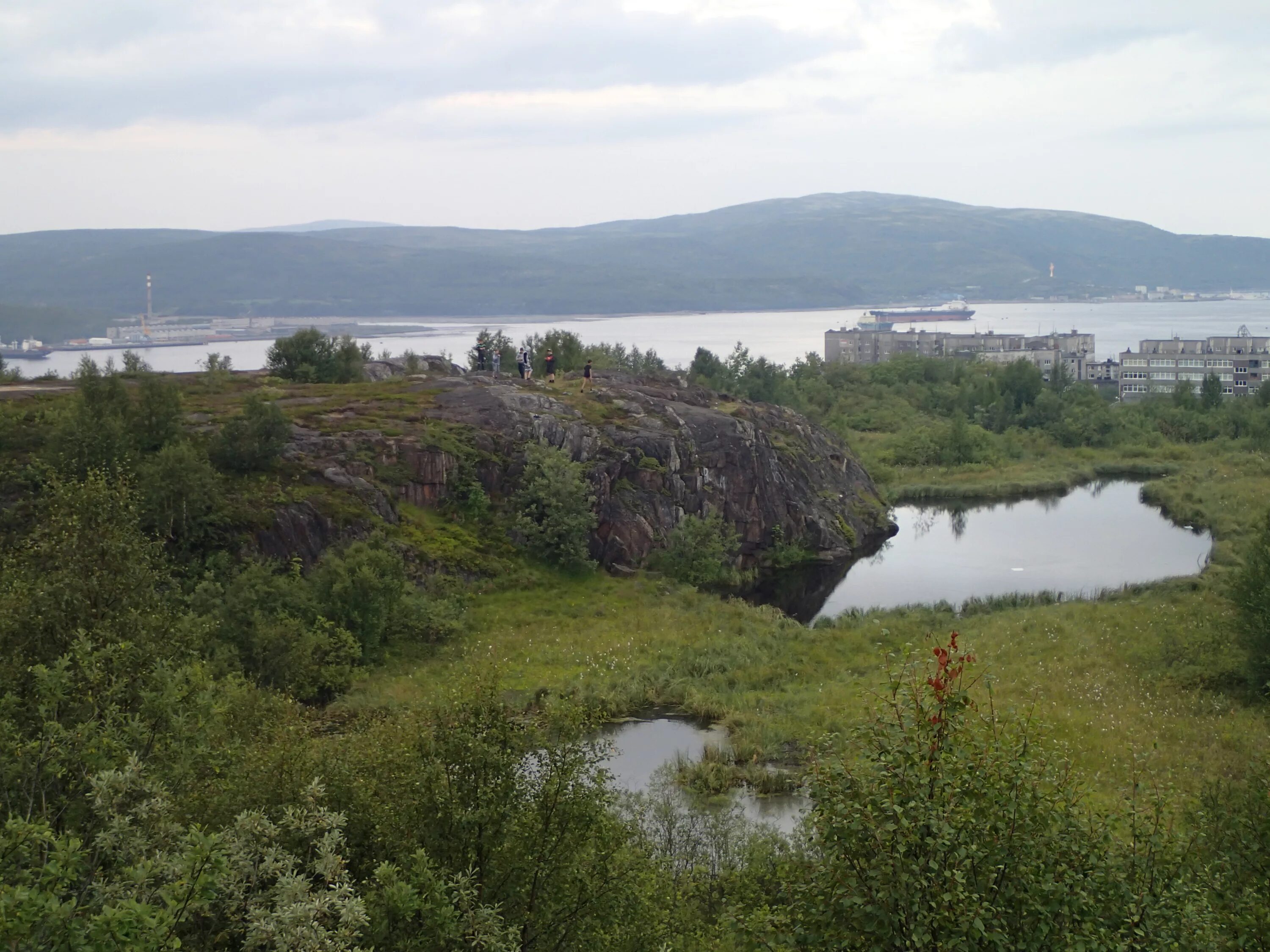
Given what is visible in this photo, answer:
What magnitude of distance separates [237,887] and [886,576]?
3905 centimetres

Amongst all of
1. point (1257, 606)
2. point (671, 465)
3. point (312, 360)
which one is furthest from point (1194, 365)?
point (1257, 606)

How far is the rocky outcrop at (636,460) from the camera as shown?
41094 millimetres

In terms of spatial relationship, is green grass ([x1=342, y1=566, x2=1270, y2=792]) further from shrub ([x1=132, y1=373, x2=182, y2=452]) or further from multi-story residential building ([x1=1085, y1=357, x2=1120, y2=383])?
multi-story residential building ([x1=1085, y1=357, x2=1120, y2=383])

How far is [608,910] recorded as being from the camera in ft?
36.2

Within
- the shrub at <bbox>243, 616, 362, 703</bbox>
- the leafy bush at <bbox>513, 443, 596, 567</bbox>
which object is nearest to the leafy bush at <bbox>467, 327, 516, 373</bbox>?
the leafy bush at <bbox>513, 443, 596, 567</bbox>

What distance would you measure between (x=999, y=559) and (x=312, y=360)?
112 feet

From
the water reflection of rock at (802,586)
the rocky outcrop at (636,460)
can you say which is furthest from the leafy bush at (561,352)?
the water reflection of rock at (802,586)

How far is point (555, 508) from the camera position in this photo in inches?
1615

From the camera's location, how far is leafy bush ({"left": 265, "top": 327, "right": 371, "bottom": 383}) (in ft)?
174

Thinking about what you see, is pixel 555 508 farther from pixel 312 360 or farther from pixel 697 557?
pixel 312 360

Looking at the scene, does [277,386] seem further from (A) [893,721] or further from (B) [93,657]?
(A) [893,721]

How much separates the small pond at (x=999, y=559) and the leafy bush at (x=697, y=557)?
6.27 feet

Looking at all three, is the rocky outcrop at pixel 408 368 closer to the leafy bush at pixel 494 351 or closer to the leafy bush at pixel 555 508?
the leafy bush at pixel 494 351

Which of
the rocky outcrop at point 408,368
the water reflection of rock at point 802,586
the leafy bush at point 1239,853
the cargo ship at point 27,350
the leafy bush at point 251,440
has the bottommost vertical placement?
the water reflection of rock at point 802,586
